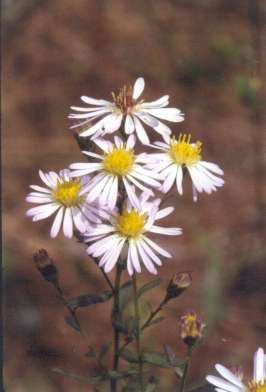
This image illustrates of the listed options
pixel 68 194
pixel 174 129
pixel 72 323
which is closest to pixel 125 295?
pixel 72 323

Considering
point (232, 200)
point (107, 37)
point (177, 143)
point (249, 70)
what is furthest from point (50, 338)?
point (107, 37)

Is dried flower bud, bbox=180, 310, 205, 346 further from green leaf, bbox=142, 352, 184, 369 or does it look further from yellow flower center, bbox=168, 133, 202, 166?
yellow flower center, bbox=168, 133, 202, 166

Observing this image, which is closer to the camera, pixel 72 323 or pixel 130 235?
pixel 130 235

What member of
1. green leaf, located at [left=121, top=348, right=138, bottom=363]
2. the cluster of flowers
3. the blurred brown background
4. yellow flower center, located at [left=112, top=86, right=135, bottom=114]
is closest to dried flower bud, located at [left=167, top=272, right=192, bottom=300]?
the cluster of flowers

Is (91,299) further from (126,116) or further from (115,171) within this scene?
(126,116)

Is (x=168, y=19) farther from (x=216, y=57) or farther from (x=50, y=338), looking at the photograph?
(x=50, y=338)

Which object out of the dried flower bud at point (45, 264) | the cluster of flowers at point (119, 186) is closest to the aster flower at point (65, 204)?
the cluster of flowers at point (119, 186)
